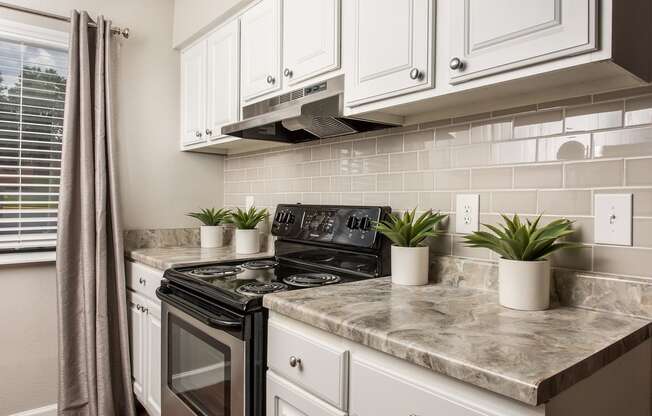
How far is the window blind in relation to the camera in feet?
7.14

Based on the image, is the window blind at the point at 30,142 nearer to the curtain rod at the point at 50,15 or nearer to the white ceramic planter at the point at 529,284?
the curtain rod at the point at 50,15

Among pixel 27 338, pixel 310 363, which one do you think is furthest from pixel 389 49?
pixel 27 338

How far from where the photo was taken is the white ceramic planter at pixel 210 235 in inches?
99.6

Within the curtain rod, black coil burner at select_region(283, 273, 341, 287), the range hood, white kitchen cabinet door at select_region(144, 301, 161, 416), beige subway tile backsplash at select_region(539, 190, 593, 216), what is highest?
the curtain rod

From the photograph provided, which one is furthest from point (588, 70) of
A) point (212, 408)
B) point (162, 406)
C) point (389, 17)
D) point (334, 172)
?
point (162, 406)

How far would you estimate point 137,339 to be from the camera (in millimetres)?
2215

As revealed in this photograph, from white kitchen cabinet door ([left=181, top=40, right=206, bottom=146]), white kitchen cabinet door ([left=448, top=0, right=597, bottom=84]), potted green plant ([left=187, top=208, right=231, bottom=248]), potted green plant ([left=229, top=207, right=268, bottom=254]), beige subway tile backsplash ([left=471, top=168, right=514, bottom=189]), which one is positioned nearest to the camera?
white kitchen cabinet door ([left=448, top=0, right=597, bottom=84])

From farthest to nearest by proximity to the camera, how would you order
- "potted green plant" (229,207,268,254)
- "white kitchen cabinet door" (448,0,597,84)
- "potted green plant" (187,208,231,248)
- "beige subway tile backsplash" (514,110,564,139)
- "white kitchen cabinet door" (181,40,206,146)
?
"potted green plant" (187,208,231,248) < "white kitchen cabinet door" (181,40,206,146) < "potted green plant" (229,207,268,254) < "beige subway tile backsplash" (514,110,564,139) < "white kitchen cabinet door" (448,0,597,84)

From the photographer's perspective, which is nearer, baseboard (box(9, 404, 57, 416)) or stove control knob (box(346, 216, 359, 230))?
stove control knob (box(346, 216, 359, 230))

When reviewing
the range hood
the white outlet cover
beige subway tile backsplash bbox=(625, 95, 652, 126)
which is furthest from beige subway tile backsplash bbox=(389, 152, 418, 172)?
beige subway tile backsplash bbox=(625, 95, 652, 126)

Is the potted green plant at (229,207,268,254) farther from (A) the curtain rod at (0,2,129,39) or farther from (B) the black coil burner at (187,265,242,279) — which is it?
(A) the curtain rod at (0,2,129,39)

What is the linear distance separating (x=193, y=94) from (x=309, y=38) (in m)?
1.15

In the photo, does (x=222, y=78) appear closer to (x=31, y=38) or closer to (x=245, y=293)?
(x=31, y=38)

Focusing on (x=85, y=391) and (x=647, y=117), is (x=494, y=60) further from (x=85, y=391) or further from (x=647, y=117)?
(x=85, y=391)
